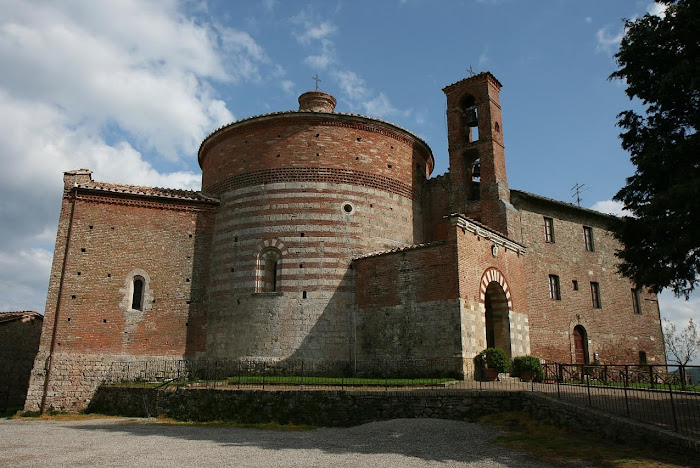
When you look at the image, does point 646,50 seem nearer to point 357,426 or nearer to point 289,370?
point 357,426

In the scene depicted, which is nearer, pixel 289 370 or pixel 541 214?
pixel 289 370

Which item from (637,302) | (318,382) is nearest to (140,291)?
(318,382)

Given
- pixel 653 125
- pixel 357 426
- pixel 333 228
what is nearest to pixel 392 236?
pixel 333 228

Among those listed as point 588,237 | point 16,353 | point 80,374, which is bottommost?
point 80,374

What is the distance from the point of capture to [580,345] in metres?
24.5

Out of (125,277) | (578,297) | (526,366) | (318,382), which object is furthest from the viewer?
(578,297)

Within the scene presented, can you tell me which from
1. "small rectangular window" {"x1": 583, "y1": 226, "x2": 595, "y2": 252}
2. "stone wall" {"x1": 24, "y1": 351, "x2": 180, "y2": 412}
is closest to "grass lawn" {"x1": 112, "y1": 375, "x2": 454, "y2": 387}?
"stone wall" {"x1": 24, "y1": 351, "x2": 180, "y2": 412}

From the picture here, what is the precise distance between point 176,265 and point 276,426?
1008 cm

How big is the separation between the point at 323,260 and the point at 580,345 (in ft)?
42.6

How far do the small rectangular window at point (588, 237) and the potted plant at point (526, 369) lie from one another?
32.9 feet

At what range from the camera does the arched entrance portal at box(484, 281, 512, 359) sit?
20.3 m

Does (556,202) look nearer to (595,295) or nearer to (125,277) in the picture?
(595,295)

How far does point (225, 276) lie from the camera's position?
72.8ft

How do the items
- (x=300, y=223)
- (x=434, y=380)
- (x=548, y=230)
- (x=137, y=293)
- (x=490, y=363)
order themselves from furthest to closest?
1. (x=548, y=230)
2. (x=137, y=293)
3. (x=300, y=223)
4. (x=490, y=363)
5. (x=434, y=380)
